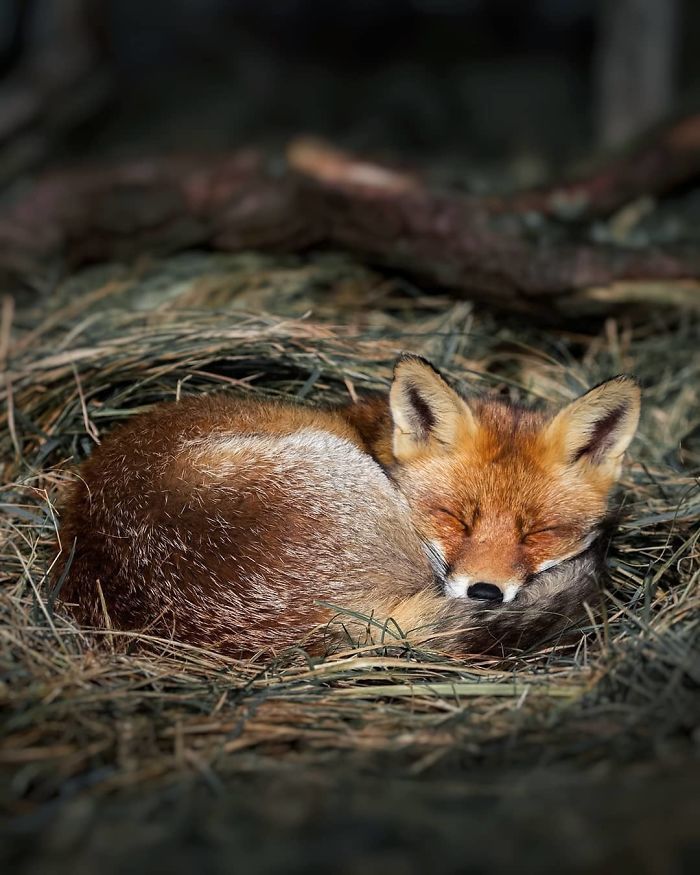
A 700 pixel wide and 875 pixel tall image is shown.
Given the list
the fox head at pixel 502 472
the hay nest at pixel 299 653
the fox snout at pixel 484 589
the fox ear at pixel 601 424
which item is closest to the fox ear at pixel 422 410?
the fox head at pixel 502 472

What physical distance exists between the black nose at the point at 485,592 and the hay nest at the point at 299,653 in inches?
8.7

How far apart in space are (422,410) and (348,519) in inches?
A: 22.4

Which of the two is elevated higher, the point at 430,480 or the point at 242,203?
the point at 242,203

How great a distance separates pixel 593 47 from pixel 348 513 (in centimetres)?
1259

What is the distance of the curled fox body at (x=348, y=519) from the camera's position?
260 centimetres

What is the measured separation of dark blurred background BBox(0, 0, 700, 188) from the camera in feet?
25.5

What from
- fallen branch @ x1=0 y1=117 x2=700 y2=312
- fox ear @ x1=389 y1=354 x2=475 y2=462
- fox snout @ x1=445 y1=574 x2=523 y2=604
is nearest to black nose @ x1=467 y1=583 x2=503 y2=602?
fox snout @ x1=445 y1=574 x2=523 y2=604

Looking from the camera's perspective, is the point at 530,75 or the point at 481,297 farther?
the point at 530,75

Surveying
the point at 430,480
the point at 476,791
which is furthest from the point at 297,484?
the point at 476,791

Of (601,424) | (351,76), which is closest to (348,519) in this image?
(601,424)

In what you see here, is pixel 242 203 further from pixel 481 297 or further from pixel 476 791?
pixel 476 791

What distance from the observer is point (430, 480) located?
3.11 meters

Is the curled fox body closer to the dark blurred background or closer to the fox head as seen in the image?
the fox head

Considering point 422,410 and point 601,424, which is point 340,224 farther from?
point 601,424
